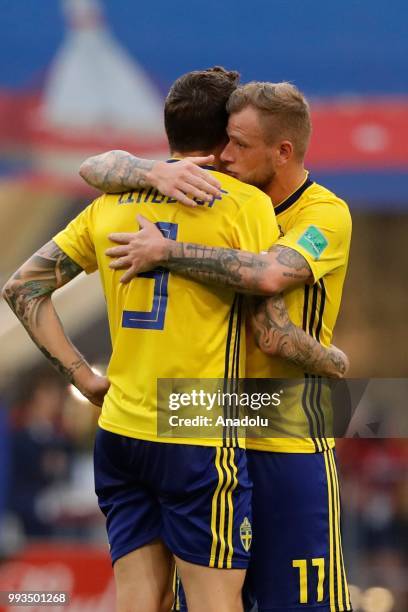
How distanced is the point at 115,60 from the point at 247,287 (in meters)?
5.75

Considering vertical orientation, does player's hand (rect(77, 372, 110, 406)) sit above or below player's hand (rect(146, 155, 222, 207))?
below

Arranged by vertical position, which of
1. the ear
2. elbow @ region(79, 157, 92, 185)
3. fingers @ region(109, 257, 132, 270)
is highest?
the ear

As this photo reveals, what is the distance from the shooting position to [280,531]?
3.21m

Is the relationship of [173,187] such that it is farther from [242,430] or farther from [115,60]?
[115,60]

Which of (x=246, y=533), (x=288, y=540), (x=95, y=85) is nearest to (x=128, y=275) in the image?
(x=246, y=533)

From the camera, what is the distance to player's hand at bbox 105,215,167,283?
2975mm

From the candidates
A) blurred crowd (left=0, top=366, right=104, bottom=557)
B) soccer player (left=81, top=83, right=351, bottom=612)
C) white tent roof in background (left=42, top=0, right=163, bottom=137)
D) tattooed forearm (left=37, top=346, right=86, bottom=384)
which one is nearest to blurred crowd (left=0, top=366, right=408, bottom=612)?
blurred crowd (left=0, top=366, right=104, bottom=557)

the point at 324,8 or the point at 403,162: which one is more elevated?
the point at 324,8

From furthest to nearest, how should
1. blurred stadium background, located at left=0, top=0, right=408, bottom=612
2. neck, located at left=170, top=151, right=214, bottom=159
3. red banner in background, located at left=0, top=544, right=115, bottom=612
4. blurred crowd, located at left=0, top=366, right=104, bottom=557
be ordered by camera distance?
blurred stadium background, located at left=0, top=0, right=408, bottom=612 → blurred crowd, located at left=0, top=366, right=104, bottom=557 → red banner in background, located at left=0, top=544, right=115, bottom=612 → neck, located at left=170, top=151, right=214, bottom=159

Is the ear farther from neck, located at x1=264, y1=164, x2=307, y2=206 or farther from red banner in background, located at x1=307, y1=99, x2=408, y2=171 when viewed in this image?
red banner in background, located at x1=307, y1=99, x2=408, y2=171

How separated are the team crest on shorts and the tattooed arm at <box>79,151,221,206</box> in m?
0.87

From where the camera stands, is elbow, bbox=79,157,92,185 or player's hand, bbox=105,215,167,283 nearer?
player's hand, bbox=105,215,167,283

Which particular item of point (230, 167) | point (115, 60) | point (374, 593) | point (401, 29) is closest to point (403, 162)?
point (401, 29)

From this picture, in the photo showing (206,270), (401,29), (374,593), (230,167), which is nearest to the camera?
(206,270)
